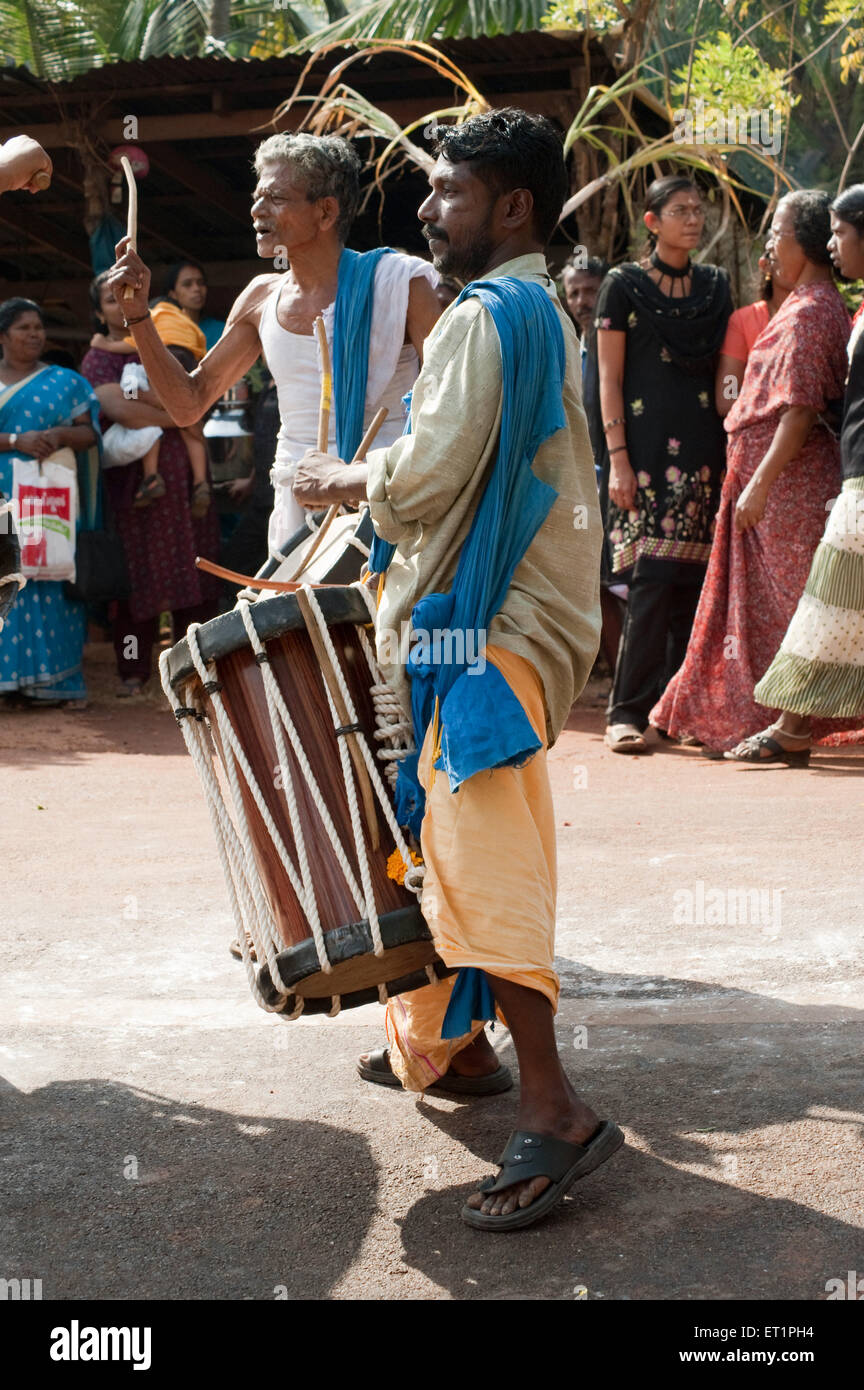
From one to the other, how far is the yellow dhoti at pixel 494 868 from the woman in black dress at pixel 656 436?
4.33 meters

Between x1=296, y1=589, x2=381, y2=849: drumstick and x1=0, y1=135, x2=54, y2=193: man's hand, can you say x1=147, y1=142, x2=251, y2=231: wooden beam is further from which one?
x1=296, y1=589, x2=381, y2=849: drumstick

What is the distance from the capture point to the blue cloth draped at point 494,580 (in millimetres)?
2609

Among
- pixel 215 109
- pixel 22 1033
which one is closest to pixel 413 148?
pixel 215 109

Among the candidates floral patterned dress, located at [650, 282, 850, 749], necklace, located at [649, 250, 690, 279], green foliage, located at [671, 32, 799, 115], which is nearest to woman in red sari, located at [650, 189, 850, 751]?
floral patterned dress, located at [650, 282, 850, 749]

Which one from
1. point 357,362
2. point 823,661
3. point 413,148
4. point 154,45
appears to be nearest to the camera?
point 357,362

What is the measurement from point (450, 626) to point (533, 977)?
62cm

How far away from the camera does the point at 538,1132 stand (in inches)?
104

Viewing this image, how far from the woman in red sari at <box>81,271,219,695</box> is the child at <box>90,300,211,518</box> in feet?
0.20

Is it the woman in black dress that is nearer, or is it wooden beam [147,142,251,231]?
the woman in black dress

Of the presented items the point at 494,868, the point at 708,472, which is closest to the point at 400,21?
the point at 708,472

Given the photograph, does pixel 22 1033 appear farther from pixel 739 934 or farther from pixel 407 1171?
pixel 739 934

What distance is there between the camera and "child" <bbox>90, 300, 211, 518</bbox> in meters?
8.54

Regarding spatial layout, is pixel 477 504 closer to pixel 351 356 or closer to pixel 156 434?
pixel 351 356

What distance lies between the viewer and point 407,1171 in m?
2.80
